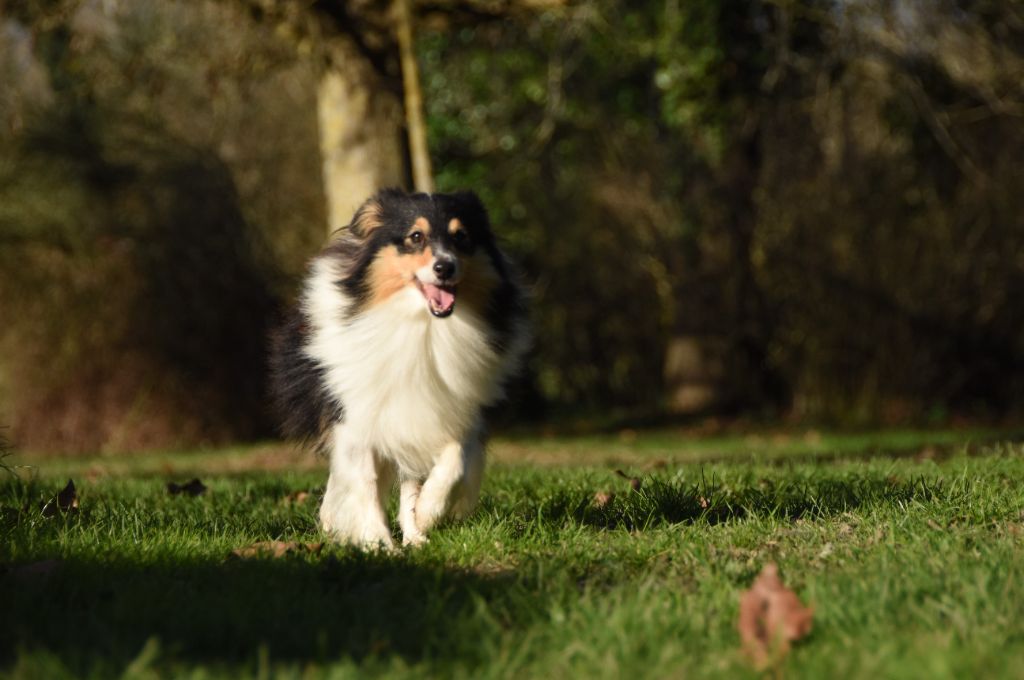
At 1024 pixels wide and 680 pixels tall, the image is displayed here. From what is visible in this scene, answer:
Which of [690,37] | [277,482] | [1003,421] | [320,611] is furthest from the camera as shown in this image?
[1003,421]

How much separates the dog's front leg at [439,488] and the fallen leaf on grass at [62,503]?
1.64 m

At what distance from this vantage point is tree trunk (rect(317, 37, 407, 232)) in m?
11.5

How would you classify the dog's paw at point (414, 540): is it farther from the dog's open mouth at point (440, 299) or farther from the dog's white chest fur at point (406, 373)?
the dog's open mouth at point (440, 299)

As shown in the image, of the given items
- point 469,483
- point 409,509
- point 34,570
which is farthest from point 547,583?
point 34,570

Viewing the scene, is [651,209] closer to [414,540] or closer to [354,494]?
[354,494]

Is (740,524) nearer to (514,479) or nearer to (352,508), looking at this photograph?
(352,508)

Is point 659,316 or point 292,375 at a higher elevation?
point 292,375

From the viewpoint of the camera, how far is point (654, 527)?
5.05 meters

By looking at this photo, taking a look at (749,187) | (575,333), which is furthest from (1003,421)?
(575,333)

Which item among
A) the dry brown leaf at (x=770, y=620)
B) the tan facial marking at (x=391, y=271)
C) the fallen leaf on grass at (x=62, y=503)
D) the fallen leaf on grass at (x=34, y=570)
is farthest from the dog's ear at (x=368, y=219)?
the dry brown leaf at (x=770, y=620)

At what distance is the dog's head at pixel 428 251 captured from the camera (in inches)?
200

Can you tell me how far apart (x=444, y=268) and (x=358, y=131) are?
690 centimetres

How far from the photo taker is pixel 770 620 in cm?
331

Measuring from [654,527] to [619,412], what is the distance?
37.3 ft
